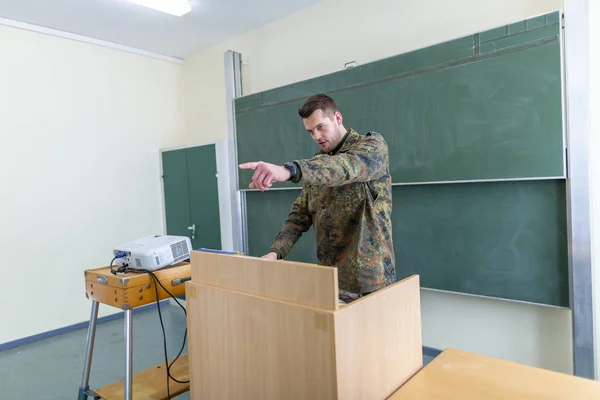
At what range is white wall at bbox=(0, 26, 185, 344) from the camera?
3527 millimetres

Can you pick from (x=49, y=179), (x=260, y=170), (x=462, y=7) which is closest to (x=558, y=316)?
(x=462, y=7)

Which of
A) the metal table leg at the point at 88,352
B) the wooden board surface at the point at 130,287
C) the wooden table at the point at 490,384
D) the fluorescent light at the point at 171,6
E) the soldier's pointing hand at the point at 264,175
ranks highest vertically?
the fluorescent light at the point at 171,6

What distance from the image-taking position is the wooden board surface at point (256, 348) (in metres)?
0.86

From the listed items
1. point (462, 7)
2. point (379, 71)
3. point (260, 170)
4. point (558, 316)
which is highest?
point (462, 7)

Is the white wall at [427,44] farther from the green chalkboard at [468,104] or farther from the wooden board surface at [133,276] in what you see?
the wooden board surface at [133,276]

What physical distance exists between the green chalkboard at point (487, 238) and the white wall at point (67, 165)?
3.08 meters

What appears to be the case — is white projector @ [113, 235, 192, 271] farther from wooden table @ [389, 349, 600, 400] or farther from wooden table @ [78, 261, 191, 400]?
wooden table @ [389, 349, 600, 400]

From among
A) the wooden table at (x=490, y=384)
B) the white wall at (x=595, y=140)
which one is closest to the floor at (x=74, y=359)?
the white wall at (x=595, y=140)

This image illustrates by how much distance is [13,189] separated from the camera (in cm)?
352

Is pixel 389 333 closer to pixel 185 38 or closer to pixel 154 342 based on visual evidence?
pixel 154 342

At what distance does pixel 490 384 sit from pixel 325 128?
3.51ft

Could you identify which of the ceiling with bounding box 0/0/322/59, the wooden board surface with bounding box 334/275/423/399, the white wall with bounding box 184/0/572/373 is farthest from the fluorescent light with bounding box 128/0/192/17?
the wooden board surface with bounding box 334/275/423/399

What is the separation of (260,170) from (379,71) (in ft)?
6.45

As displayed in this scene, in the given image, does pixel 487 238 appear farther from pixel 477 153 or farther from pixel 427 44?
pixel 427 44
